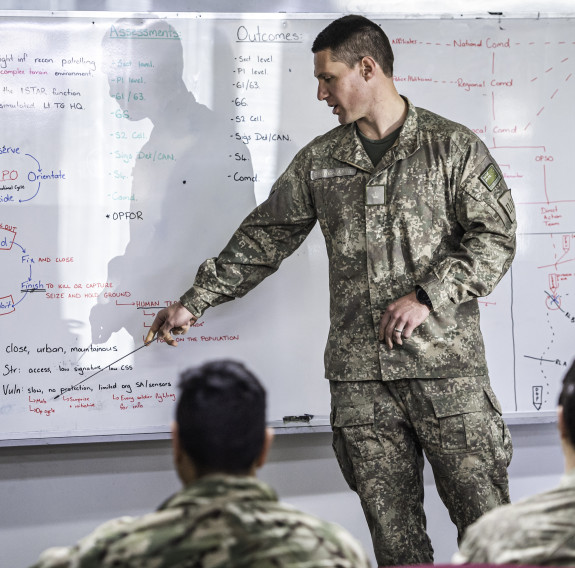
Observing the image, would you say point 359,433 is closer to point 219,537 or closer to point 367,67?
point 367,67

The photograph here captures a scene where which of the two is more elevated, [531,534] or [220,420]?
[220,420]

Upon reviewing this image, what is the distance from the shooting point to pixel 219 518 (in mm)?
1058

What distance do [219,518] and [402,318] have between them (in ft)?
3.86

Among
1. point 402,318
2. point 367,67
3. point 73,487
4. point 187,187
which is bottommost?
point 73,487

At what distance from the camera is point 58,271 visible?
8.94 feet

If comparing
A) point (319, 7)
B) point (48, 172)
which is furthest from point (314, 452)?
point (319, 7)

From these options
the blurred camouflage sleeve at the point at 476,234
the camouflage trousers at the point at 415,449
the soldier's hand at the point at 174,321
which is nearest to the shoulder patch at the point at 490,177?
the blurred camouflage sleeve at the point at 476,234

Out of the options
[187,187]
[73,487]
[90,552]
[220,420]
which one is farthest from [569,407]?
[73,487]

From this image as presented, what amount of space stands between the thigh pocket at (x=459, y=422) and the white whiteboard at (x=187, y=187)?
0.69 m

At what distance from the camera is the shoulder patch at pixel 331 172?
233 cm

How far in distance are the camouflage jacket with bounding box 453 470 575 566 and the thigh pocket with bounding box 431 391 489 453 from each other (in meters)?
1.02

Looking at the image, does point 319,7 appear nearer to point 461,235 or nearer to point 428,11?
point 428,11

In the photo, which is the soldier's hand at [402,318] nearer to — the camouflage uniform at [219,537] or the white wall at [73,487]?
the white wall at [73,487]

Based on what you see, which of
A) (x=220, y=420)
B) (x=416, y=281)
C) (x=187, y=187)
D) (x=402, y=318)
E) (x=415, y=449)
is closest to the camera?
(x=220, y=420)
